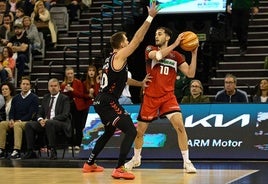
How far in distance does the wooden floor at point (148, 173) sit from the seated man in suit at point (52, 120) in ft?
3.19

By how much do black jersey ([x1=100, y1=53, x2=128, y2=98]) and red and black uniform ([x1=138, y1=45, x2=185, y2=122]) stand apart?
0.68 metres

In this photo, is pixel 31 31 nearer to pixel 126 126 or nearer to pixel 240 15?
pixel 240 15

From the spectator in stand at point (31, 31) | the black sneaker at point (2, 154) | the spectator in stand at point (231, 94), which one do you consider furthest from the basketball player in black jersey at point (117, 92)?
the spectator in stand at point (31, 31)

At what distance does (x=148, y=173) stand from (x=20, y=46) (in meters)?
8.99

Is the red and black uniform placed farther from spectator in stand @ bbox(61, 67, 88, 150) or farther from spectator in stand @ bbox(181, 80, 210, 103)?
spectator in stand @ bbox(61, 67, 88, 150)

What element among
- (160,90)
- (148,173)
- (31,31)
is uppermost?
(31,31)

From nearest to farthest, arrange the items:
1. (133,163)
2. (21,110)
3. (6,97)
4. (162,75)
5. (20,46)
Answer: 1. (162,75)
2. (133,163)
3. (21,110)
4. (6,97)
5. (20,46)

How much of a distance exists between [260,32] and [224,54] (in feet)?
4.02

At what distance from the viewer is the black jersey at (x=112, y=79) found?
33.7 feet

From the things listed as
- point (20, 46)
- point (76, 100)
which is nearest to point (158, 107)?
point (76, 100)

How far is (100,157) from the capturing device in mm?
14055

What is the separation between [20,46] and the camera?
1872 centimetres

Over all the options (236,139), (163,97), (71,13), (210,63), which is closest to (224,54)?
(210,63)

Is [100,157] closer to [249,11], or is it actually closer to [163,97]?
[163,97]
